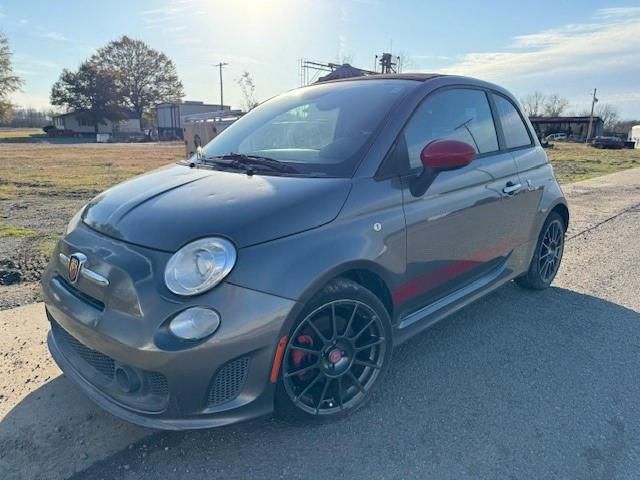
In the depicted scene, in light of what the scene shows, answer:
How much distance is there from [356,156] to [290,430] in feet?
4.75

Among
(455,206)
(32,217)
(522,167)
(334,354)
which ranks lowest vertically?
(32,217)

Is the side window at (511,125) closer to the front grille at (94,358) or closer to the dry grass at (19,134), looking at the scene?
the front grille at (94,358)

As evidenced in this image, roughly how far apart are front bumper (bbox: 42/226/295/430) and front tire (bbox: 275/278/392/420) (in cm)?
17

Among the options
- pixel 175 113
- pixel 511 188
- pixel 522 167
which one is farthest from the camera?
pixel 175 113

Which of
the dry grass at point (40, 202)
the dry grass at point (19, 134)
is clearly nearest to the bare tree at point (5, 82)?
the dry grass at point (19, 134)

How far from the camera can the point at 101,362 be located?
216 centimetres

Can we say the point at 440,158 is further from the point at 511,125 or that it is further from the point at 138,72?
the point at 138,72

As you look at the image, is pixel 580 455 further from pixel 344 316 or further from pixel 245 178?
pixel 245 178

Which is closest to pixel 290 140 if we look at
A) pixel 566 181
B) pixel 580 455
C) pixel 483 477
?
pixel 483 477

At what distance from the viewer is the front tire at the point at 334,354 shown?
2.21 meters

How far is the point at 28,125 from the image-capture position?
101250mm

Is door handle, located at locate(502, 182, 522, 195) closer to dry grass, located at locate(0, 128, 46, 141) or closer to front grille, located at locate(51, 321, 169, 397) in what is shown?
front grille, located at locate(51, 321, 169, 397)

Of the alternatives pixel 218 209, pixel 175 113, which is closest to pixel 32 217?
pixel 218 209

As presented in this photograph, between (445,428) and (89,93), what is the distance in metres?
72.6
